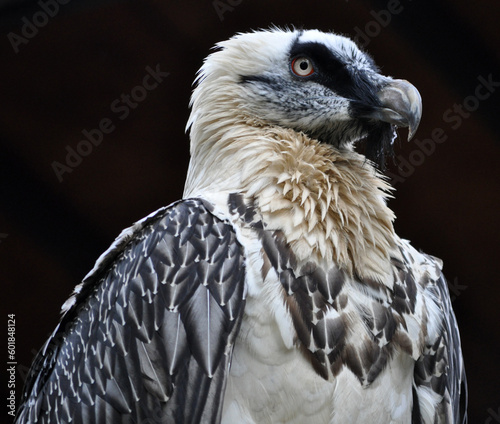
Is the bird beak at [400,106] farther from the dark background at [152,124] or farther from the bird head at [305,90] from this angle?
the dark background at [152,124]

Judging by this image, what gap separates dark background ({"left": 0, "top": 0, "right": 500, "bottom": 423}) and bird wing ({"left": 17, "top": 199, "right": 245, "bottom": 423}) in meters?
1.89

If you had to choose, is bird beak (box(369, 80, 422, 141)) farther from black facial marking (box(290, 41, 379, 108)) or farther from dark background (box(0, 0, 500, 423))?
dark background (box(0, 0, 500, 423))

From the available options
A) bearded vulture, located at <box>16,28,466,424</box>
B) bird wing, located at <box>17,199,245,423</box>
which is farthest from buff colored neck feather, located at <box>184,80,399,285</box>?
bird wing, located at <box>17,199,245,423</box>

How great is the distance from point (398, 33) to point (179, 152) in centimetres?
151

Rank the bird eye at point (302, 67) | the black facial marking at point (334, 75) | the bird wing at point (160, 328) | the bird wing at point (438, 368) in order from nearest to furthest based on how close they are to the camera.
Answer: the bird wing at point (160, 328)
the bird wing at point (438, 368)
the black facial marking at point (334, 75)
the bird eye at point (302, 67)

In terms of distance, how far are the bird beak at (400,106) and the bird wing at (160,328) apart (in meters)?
0.76

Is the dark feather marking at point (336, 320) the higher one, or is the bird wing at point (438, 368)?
the dark feather marking at point (336, 320)

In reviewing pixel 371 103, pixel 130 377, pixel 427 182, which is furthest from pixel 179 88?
pixel 130 377

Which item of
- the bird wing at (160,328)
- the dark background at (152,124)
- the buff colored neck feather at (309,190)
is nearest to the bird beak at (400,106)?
the buff colored neck feather at (309,190)

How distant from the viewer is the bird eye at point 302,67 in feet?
10.1

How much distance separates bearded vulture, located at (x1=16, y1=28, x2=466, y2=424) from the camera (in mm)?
2494

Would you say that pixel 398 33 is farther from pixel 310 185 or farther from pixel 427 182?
pixel 310 185

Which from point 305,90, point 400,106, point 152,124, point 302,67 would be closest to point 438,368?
point 400,106

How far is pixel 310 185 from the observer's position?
8.88 feet
